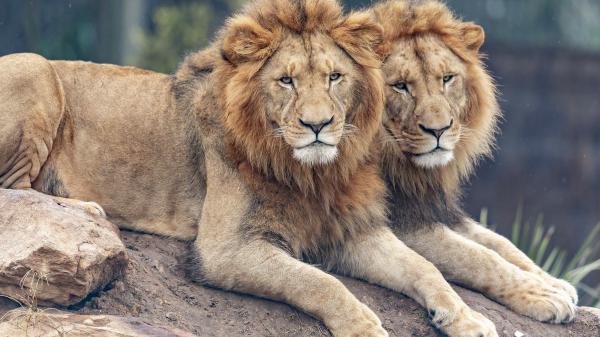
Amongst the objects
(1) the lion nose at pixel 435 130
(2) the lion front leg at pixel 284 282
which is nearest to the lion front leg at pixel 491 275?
(1) the lion nose at pixel 435 130

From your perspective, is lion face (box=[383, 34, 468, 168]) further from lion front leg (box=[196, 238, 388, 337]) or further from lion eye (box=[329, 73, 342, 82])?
lion front leg (box=[196, 238, 388, 337])

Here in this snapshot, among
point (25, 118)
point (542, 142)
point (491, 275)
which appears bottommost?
point (542, 142)

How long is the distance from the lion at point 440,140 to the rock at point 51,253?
66.9 inches

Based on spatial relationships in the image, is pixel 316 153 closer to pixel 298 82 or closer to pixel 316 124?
pixel 316 124

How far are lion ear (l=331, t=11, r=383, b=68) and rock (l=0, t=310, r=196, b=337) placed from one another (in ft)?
5.67

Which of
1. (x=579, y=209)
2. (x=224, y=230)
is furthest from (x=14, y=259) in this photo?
(x=579, y=209)

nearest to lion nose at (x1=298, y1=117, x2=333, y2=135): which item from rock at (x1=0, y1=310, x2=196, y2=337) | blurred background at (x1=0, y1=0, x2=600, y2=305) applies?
rock at (x1=0, y1=310, x2=196, y2=337)

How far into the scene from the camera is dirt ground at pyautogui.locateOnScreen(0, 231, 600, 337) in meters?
4.88

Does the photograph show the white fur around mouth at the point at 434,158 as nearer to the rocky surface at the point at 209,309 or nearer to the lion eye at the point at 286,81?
the rocky surface at the point at 209,309

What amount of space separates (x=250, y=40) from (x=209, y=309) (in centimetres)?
135

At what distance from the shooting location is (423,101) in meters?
5.51

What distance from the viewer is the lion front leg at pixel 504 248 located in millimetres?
6137

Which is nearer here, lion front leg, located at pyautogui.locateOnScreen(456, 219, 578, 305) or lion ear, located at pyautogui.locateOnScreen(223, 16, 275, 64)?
lion ear, located at pyautogui.locateOnScreen(223, 16, 275, 64)

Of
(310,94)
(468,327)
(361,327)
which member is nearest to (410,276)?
(468,327)
